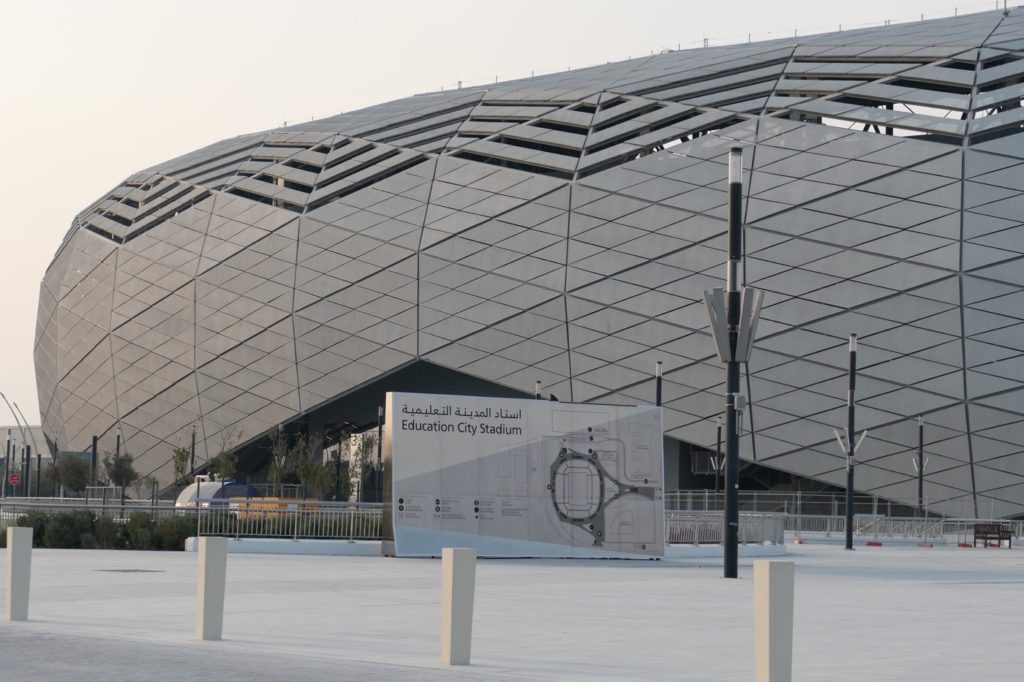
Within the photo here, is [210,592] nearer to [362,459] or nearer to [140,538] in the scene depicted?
[140,538]

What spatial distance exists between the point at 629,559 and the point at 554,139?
3774cm

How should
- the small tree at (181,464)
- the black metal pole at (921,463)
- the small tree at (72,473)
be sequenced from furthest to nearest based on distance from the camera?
the small tree at (72,473) → the small tree at (181,464) → the black metal pole at (921,463)

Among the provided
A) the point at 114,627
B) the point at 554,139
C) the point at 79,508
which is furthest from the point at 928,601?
the point at 554,139

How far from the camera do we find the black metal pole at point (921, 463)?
54.3 m

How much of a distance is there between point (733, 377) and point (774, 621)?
14215mm

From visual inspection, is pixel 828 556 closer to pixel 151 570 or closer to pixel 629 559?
pixel 629 559

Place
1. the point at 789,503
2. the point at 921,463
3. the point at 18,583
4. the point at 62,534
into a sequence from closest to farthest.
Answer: the point at 18,583
the point at 62,534
the point at 921,463
the point at 789,503

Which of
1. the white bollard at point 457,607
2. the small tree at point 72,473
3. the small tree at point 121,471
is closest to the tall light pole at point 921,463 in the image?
the small tree at point 121,471

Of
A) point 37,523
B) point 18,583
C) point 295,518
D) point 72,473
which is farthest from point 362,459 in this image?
point 18,583

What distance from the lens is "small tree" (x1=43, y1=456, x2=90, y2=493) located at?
76125mm

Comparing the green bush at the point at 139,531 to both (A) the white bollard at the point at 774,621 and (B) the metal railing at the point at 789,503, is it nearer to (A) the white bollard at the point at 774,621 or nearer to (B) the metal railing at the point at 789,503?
(A) the white bollard at the point at 774,621

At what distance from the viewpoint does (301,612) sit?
15.0 m

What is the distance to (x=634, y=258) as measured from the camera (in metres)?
61.0

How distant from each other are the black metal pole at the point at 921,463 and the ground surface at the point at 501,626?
30.4 m
